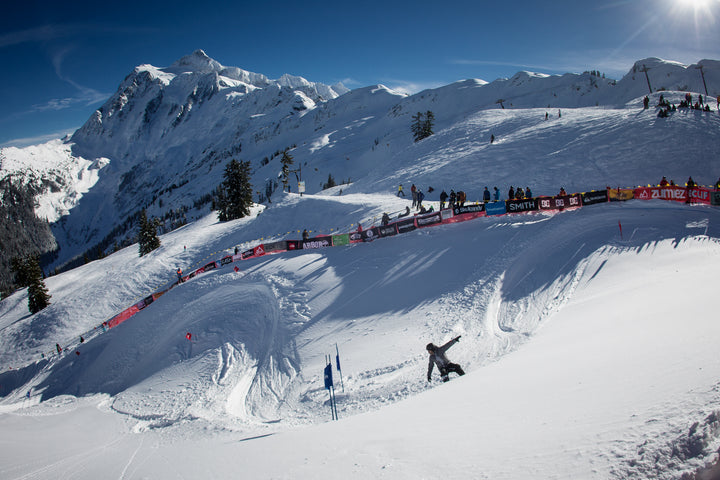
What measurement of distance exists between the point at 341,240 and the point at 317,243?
1.99 metres

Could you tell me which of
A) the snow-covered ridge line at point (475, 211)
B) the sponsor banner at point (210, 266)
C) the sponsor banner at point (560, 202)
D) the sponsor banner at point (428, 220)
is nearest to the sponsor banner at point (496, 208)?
the snow-covered ridge line at point (475, 211)

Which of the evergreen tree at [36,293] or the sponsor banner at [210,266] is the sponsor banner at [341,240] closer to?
the sponsor banner at [210,266]

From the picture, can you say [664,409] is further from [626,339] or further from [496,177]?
[496,177]

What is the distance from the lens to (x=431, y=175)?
39.8 metres

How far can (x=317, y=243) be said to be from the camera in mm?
26688

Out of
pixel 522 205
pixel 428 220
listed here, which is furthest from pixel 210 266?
pixel 522 205

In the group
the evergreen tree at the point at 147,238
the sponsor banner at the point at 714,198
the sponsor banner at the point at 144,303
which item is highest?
the evergreen tree at the point at 147,238

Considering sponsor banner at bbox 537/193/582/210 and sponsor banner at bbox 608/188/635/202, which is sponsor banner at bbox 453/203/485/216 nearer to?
sponsor banner at bbox 537/193/582/210

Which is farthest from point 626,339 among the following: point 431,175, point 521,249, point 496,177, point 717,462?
point 431,175

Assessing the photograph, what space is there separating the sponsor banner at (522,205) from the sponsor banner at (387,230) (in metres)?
7.22

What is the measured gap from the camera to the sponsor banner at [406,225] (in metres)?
24.5

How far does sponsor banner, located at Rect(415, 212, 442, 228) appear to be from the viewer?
79.5ft

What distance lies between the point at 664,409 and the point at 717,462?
3.12 feet

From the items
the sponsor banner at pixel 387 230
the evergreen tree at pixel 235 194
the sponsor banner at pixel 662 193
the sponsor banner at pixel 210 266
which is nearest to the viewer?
the sponsor banner at pixel 662 193
